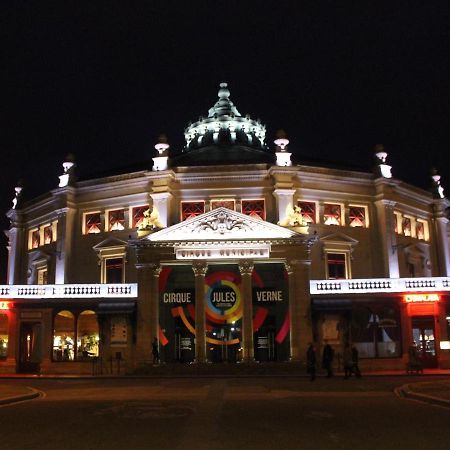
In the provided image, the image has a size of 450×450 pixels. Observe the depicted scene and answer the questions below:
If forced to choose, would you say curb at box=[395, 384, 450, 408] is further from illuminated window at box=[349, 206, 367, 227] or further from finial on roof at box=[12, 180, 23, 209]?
finial on roof at box=[12, 180, 23, 209]

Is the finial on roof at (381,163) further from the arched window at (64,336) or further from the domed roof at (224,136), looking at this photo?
the arched window at (64,336)

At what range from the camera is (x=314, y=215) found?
51.0 meters

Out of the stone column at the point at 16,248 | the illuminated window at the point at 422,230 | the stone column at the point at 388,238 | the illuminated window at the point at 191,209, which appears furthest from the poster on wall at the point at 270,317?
the stone column at the point at 16,248

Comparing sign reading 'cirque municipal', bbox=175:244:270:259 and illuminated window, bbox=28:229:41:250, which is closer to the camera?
sign reading 'cirque municipal', bbox=175:244:270:259

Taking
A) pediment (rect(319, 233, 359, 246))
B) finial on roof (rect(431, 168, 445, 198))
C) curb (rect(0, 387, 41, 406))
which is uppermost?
finial on roof (rect(431, 168, 445, 198))

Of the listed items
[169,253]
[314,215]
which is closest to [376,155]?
[314,215]

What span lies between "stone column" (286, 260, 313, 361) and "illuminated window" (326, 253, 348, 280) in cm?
475

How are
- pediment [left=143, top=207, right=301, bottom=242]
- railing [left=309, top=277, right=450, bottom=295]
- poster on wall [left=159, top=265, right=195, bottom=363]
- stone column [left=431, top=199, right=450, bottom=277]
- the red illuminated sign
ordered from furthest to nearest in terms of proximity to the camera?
stone column [left=431, top=199, right=450, bottom=277], poster on wall [left=159, top=265, right=195, bottom=363], railing [left=309, top=277, right=450, bottom=295], the red illuminated sign, pediment [left=143, top=207, right=301, bottom=242]

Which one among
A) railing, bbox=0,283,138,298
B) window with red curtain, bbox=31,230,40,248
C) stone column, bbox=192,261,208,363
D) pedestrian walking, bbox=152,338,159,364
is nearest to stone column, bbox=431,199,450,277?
stone column, bbox=192,261,208,363

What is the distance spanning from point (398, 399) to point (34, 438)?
513 inches

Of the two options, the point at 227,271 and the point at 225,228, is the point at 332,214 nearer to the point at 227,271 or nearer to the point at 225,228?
the point at 227,271

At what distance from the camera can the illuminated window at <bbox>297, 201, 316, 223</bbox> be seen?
166ft

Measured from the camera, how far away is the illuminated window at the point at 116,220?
2049 inches

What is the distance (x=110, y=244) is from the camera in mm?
51000
